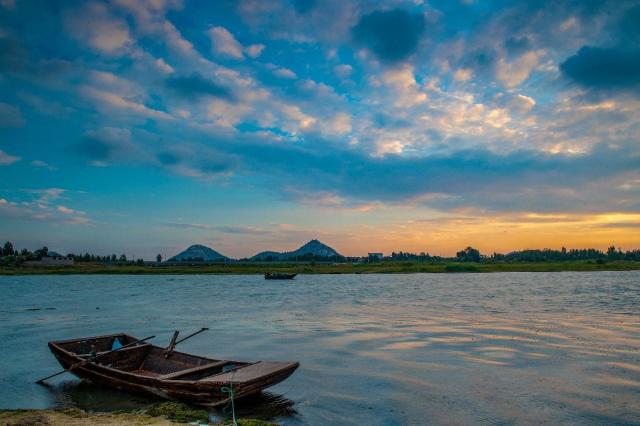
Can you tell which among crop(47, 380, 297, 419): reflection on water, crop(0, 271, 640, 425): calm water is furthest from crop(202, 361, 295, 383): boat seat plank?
crop(0, 271, 640, 425): calm water

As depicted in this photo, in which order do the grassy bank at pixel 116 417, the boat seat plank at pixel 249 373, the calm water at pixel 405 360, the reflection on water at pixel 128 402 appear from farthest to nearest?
the calm water at pixel 405 360, the reflection on water at pixel 128 402, the boat seat plank at pixel 249 373, the grassy bank at pixel 116 417

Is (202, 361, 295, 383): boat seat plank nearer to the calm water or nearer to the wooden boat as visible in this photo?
the wooden boat

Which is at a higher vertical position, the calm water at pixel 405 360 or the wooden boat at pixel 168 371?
the wooden boat at pixel 168 371

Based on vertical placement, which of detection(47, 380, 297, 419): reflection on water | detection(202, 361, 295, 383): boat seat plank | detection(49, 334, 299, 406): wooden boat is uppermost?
detection(202, 361, 295, 383): boat seat plank

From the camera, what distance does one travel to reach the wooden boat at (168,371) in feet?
39.2

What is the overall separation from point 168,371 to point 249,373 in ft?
16.2

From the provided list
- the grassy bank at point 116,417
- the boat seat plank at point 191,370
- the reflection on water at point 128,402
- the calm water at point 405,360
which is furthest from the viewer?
the boat seat plank at point 191,370

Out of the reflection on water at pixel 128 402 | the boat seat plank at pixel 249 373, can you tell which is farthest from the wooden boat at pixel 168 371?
the reflection on water at pixel 128 402

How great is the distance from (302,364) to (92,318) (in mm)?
25621

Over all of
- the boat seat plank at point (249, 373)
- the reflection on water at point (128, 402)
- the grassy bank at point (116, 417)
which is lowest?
the reflection on water at point (128, 402)

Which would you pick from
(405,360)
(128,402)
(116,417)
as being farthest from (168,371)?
(405,360)

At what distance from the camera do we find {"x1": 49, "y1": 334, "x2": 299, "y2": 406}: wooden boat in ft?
39.2

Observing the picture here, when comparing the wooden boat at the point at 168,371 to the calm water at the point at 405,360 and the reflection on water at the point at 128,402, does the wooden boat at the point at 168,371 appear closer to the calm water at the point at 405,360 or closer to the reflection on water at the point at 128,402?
the reflection on water at the point at 128,402

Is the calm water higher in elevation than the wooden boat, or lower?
lower
